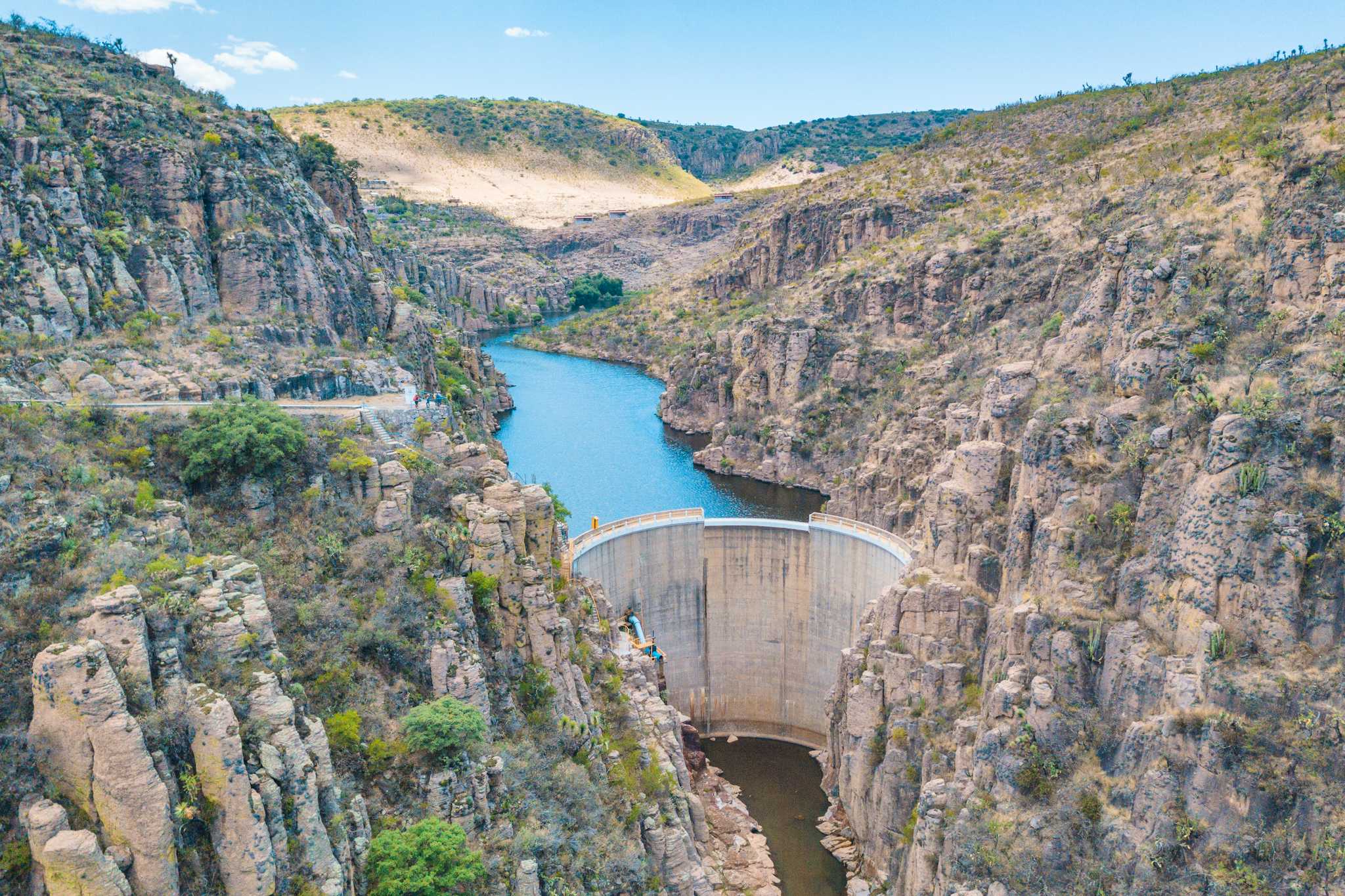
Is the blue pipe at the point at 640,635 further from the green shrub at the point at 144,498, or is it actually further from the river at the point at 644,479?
the green shrub at the point at 144,498

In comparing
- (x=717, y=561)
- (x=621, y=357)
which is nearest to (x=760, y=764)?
(x=717, y=561)

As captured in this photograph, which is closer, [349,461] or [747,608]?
[349,461]

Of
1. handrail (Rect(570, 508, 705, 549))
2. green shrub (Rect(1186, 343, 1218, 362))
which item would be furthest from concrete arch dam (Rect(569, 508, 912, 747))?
green shrub (Rect(1186, 343, 1218, 362))

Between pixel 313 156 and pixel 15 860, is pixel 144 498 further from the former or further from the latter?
pixel 313 156

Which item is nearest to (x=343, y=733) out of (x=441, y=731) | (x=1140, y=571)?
(x=441, y=731)

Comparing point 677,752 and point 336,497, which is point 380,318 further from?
point 677,752

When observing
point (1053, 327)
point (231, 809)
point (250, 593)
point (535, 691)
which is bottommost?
point (535, 691)
